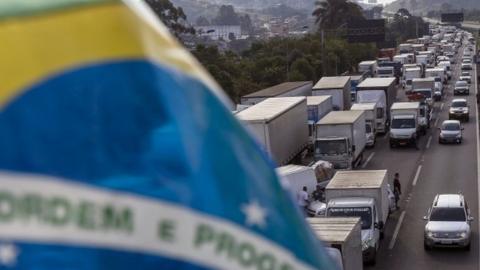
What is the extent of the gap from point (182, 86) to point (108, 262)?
0.31 metres

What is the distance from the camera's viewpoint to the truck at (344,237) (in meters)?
10.4

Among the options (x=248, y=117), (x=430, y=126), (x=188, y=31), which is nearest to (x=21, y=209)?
(x=248, y=117)

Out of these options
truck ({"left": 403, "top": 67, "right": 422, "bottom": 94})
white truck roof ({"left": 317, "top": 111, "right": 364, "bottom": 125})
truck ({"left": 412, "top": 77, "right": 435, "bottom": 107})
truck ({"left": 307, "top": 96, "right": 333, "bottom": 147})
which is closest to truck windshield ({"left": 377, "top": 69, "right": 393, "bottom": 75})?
truck ({"left": 403, "top": 67, "right": 422, "bottom": 94})

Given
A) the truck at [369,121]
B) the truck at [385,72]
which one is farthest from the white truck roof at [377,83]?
the truck at [385,72]

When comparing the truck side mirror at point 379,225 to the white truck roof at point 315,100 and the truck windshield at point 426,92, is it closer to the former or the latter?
the white truck roof at point 315,100

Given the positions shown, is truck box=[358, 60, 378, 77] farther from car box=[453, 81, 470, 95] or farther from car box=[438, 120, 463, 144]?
car box=[438, 120, 463, 144]

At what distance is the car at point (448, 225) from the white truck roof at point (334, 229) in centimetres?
350

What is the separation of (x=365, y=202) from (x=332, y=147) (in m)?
8.47

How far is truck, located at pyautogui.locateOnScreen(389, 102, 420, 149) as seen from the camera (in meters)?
28.9

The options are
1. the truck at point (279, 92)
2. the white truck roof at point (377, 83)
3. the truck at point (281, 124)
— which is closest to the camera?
the truck at point (281, 124)

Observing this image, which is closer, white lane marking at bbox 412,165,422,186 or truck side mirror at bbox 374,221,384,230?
truck side mirror at bbox 374,221,384,230

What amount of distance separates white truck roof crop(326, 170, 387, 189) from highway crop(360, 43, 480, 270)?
1.16 meters

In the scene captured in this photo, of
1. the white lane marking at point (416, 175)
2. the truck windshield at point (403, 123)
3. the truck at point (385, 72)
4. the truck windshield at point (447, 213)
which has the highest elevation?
the truck windshield at point (447, 213)

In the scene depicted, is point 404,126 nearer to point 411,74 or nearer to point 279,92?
point 279,92
